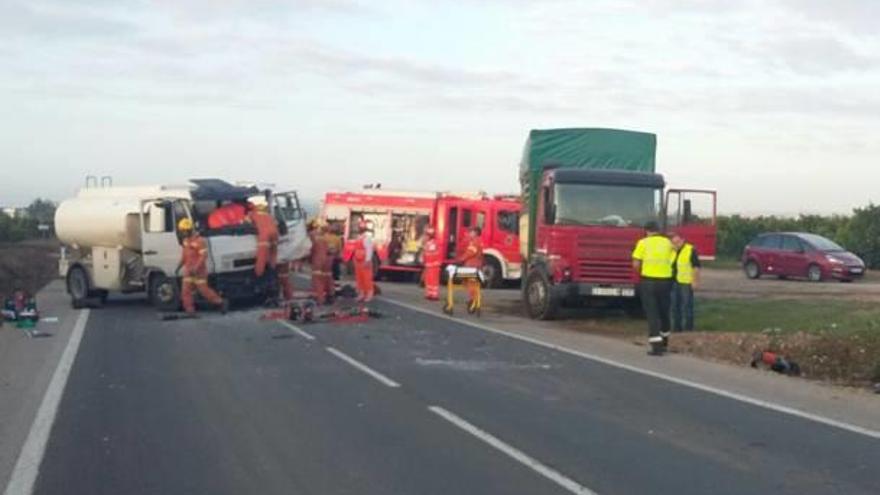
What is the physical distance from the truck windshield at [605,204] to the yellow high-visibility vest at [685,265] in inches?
105

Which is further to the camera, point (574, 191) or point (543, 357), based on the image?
point (574, 191)

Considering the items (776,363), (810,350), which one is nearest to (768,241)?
(810,350)

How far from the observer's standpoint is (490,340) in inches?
792

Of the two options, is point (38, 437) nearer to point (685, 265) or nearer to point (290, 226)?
point (685, 265)

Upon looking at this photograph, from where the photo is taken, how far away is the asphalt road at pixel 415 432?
9.25m

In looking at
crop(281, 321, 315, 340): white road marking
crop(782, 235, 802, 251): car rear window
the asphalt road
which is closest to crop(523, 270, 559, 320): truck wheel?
crop(281, 321, 315, 340): white road marking

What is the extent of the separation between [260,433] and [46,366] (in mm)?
6333

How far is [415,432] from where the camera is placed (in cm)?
1125

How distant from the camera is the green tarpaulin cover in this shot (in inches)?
1027

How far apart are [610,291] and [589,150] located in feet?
11.2

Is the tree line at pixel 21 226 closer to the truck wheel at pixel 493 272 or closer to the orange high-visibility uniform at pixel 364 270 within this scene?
the truck wheel at pixel 493 272

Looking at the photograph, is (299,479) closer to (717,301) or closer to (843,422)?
(843,422)

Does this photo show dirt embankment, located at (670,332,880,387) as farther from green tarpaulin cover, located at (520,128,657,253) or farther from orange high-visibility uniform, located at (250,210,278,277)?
orange high-visibility uniform, located at (250,210,278,277)

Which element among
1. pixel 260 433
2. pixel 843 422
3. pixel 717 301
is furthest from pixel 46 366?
pixel 717 301
